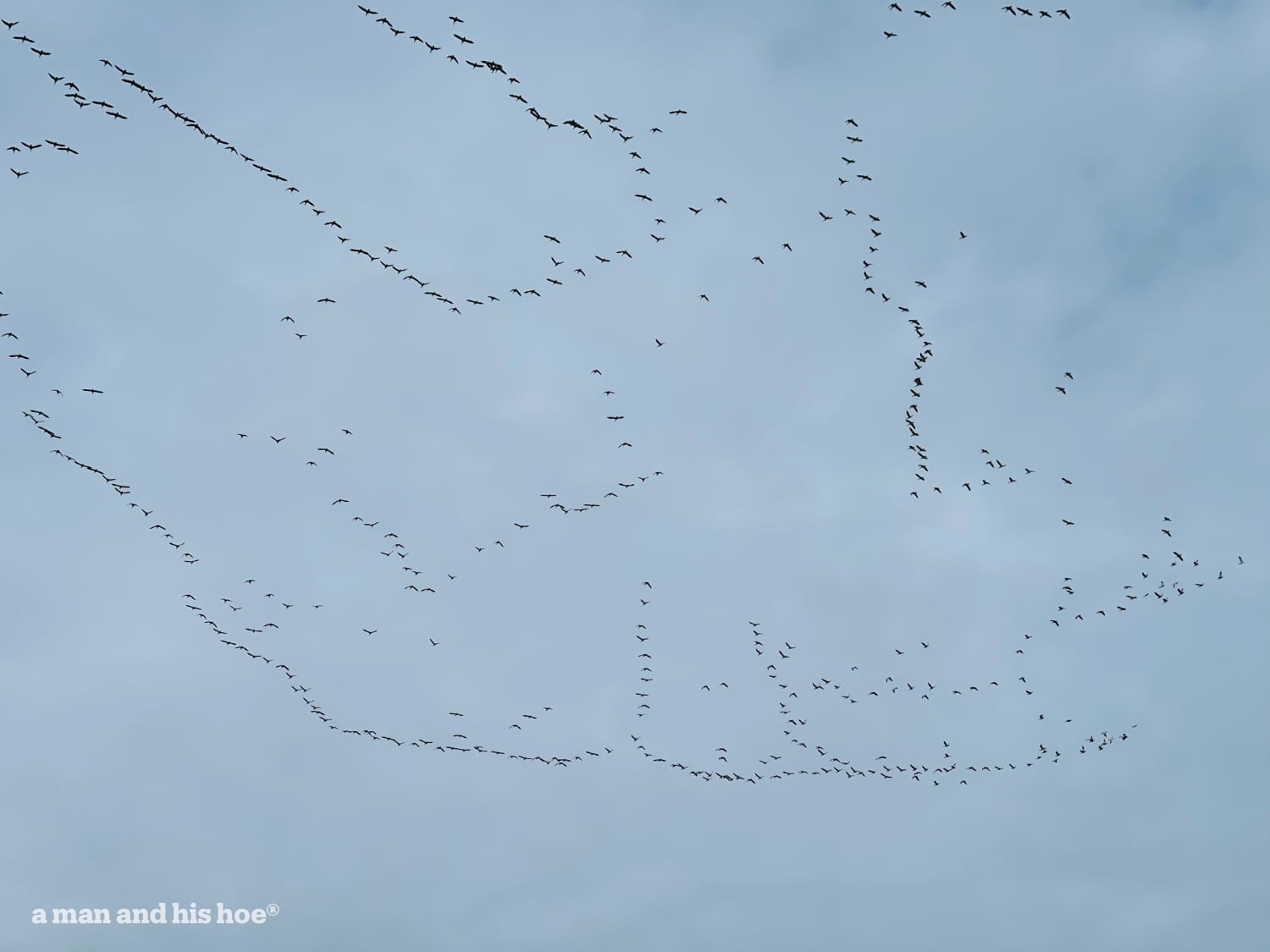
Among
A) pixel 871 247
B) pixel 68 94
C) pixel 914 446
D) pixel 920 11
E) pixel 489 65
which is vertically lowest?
pixel 914 446

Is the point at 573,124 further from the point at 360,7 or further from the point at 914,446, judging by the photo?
the point at 914,446

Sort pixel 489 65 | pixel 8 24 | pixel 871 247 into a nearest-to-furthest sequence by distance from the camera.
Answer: pixel 8 24 → pixel 489 65 → pixel 871 247

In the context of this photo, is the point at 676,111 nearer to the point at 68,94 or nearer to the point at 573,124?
the point at 573,124

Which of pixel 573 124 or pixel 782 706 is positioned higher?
pixel 573 124

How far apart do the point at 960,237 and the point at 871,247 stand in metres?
5.96

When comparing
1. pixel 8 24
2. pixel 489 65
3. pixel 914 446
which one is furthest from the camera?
pixel 914 446

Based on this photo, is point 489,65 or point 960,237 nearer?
point 489,65

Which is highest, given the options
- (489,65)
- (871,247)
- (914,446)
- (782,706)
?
(489,65)

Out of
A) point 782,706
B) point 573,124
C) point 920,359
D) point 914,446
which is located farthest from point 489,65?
point 782,706

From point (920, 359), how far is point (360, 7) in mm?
42374

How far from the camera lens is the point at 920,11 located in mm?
70438

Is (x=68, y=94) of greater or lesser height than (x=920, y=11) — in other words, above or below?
below

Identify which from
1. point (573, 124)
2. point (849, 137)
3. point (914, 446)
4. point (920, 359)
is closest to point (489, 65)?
point (573, 124)

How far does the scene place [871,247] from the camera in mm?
79812
